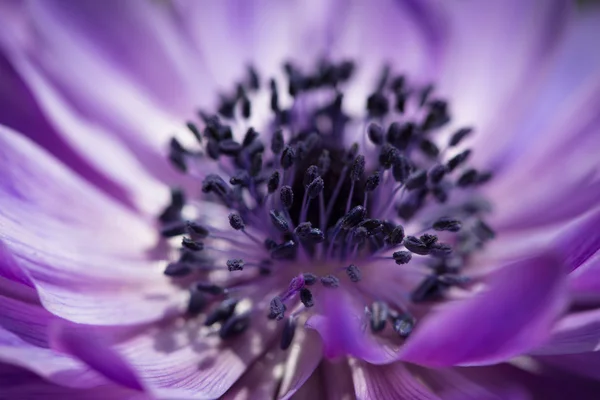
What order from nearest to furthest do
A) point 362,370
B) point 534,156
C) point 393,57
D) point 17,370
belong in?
point 17,370 → point 362,370 → point 534,156 → point 393,57

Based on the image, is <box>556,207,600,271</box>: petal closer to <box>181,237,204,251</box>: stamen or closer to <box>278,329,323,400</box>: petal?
<box>278,329,323,400</box>: petal

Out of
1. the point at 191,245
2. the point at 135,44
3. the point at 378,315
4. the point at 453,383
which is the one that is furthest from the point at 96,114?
the point at 453,383

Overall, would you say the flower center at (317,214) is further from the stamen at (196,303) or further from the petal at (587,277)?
the petal at (587,277)

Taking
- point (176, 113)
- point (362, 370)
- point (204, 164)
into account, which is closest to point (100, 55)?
point (176, 113)

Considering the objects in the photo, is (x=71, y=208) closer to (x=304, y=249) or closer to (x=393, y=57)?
(x=304, y=249)

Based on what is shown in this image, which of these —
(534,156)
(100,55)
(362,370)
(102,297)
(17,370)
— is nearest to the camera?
(17,370)

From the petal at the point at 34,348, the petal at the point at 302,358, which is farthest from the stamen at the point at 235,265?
the petal at the point at 34,348

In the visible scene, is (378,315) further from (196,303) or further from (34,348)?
(34,348)
